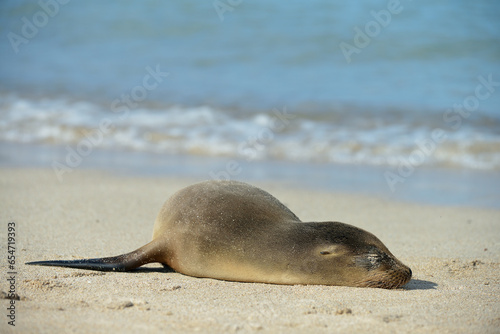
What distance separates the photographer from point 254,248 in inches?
150

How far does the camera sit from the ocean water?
995 centimetres

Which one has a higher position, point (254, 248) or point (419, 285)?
point (254, 248)

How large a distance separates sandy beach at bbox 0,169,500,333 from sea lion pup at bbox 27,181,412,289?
7cm

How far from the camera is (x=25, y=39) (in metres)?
17.9

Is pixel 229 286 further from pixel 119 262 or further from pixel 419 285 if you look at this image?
pixel 419 285

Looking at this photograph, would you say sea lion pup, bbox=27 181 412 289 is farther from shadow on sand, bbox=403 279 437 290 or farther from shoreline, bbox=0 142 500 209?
shoreline, bbox=0 142 500 209

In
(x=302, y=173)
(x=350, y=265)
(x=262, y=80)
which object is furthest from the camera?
(x=262, y=80)

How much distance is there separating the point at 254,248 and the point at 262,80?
1010cm

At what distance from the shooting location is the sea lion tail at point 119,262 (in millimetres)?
3971

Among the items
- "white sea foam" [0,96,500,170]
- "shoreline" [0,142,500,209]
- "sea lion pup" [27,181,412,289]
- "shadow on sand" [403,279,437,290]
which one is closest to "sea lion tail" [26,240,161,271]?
"sea lion pup" [27,181,412,289]

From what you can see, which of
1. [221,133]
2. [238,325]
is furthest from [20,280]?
[221,133]

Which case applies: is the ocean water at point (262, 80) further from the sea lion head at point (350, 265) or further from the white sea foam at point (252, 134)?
the sea lion head at point (350, 265)

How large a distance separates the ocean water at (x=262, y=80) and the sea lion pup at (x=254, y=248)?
16.6 feet

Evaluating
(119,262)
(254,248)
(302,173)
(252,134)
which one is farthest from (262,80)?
(254,248)
